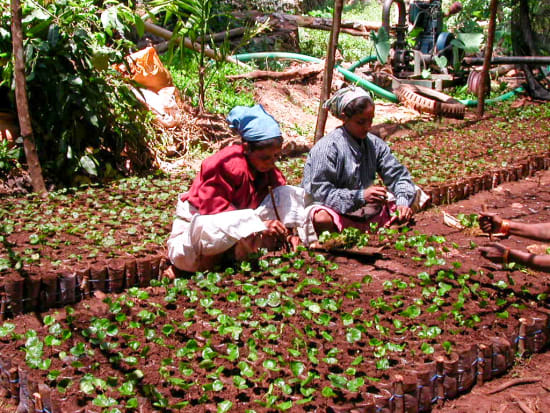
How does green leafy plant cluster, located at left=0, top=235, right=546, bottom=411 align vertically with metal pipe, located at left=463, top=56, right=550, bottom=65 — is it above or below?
below

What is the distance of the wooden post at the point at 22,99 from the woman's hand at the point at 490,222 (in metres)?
3.96

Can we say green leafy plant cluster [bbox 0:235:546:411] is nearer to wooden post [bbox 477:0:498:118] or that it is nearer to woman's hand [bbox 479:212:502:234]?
woman's hand [bbox 479:212:502:234]

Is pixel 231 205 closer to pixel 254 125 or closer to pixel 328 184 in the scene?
pixel 254 125

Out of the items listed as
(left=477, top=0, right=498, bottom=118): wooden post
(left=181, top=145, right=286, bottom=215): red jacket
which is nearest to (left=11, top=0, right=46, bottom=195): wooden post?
(left=181, top=145, right=286, bottom=215): red jacket

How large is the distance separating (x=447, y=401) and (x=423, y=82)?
9.93 meters

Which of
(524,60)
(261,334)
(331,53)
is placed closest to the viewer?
(261,334)

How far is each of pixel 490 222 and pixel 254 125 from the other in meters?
1.50

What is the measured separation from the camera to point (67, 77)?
6199mm

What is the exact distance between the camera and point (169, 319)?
3311mm

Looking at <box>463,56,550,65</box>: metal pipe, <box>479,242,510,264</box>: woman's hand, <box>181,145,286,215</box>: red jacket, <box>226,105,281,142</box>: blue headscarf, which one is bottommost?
<box>479,242,510,264</box>: woman's hand

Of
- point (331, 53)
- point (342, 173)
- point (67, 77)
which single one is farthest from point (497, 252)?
point (67, 77)

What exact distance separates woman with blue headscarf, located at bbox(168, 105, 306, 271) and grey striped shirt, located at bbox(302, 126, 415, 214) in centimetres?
59

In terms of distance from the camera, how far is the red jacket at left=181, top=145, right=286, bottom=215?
3.80m

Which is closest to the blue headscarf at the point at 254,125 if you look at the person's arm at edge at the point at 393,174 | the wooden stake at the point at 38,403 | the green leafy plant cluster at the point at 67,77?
the person's arm at edge at the point at 393,174
